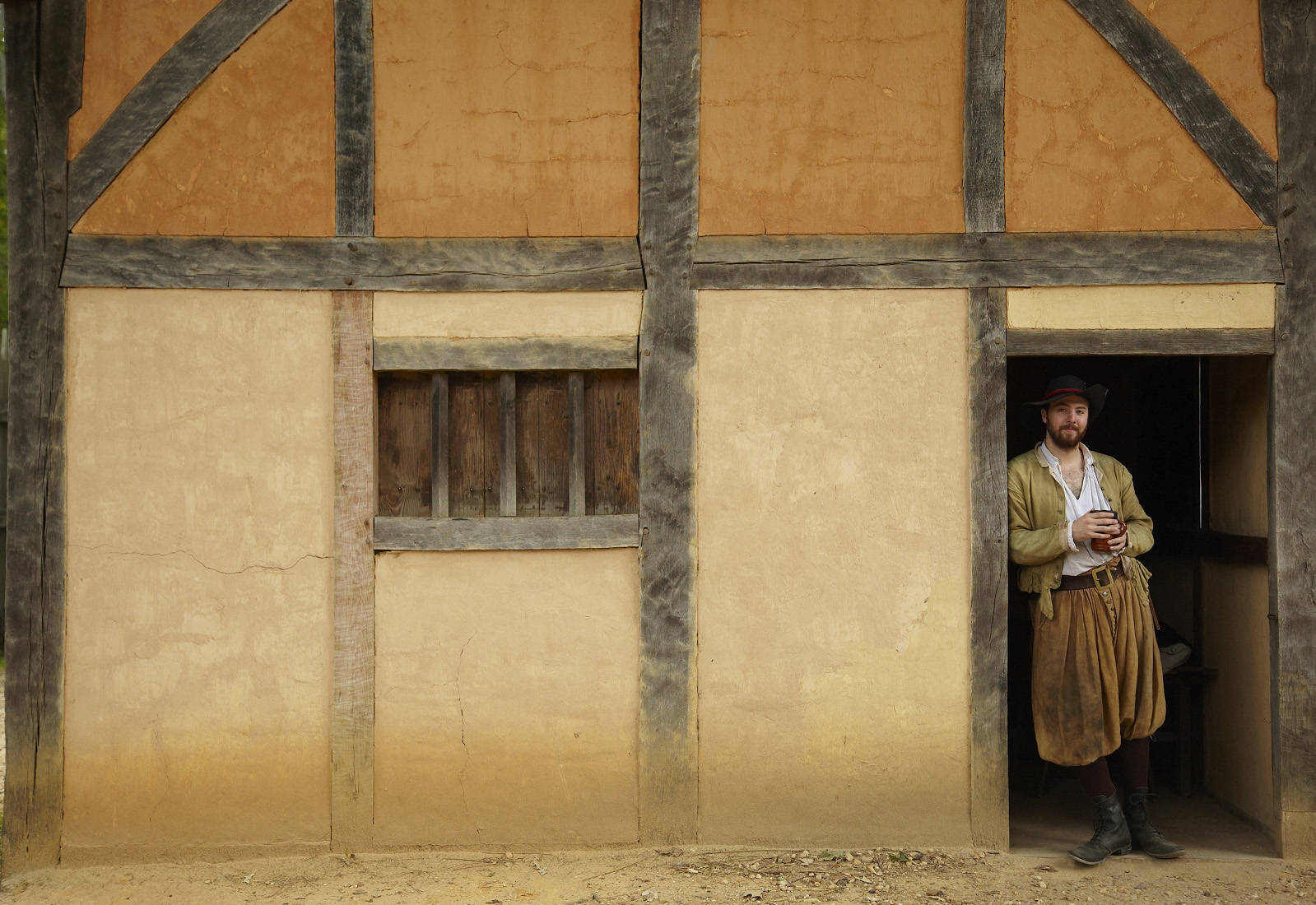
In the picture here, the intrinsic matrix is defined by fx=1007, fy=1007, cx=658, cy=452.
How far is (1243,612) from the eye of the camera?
448cm

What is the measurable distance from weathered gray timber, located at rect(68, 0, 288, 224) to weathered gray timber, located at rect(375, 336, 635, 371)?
1.28 meters

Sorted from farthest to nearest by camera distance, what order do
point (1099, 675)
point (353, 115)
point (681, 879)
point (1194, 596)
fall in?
1. point (1194, 596)
2. point (353, 115)
3. point (1099, 675)
4. point (681, 879)

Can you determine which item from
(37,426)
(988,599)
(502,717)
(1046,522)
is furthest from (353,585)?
(1046,522)

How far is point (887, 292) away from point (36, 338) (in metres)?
3.47

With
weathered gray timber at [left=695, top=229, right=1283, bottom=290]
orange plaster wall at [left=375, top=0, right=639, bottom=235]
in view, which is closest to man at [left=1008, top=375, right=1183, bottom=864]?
weathered gray timber at [left=695, top=229, right=1283, bottom=290]

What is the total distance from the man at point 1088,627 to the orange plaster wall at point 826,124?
1.08 metres

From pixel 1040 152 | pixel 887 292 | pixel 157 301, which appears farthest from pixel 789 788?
pixel 157 301

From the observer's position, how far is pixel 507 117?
4168mm

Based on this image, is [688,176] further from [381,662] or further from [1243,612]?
[1243,612]

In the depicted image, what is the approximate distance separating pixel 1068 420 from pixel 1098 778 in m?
1.46

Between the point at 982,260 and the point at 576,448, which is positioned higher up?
the point at 982,260

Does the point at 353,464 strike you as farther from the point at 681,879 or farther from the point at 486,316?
the point at 681,879

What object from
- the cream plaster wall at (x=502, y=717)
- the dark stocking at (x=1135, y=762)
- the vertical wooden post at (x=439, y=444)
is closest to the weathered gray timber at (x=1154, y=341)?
the dark stocking at (x=1135, y=762)

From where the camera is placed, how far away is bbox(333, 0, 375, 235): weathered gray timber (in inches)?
162
